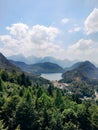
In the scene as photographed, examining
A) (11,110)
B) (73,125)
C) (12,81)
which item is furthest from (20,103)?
→ (12,81)

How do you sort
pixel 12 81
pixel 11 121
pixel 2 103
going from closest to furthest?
pixel 11 121 → pixel 2 103 → pixel 12 81

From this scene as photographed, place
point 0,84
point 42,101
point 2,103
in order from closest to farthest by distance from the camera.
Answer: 1. point 2,103
2. point 42,101
3. point 0,84

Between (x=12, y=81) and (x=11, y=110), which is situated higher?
(x=12, y=81)

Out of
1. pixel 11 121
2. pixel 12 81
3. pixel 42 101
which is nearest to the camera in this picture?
pixel 11 121

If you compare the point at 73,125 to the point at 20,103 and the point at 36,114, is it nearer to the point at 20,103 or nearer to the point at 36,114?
the point at 36,114

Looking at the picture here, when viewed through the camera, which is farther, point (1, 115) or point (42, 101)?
point (42, 101)

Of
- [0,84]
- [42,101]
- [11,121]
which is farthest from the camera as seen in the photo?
[0,84]

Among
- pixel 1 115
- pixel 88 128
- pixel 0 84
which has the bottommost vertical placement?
pixel 88 128

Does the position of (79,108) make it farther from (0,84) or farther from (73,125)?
(0,84)

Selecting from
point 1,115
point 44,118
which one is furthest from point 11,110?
point 44,118
